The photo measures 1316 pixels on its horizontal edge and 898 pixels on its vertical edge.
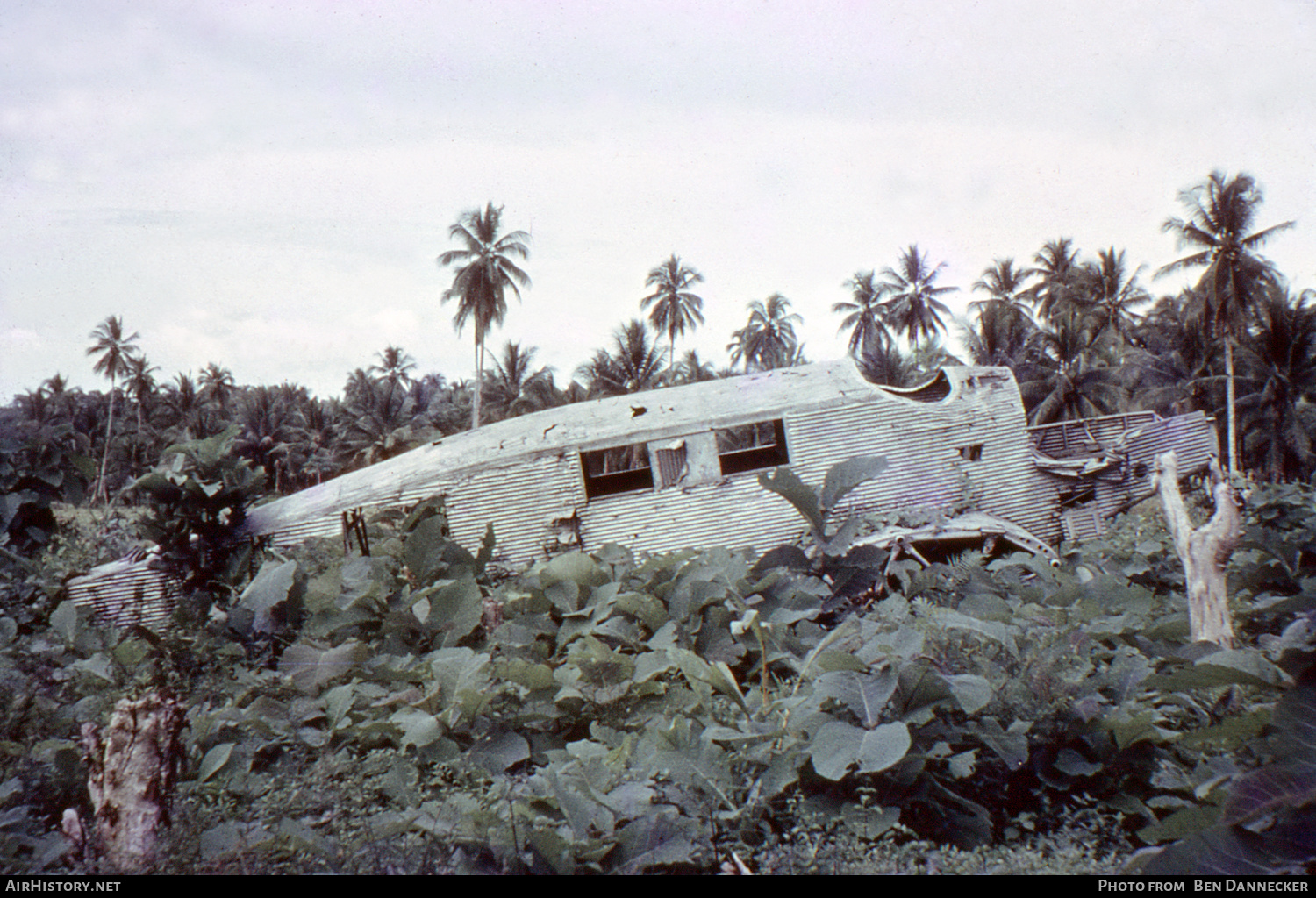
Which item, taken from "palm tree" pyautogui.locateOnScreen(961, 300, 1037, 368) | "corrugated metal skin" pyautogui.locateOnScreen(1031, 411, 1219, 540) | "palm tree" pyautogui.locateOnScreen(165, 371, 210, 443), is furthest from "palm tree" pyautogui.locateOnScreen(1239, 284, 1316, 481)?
"palm tree" pyautogui.locateOnScreen(165, 371, 210, 443)

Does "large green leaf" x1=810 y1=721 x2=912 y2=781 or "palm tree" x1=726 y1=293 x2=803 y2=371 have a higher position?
"palm tree" x1=726 y1=293 x2=803 y2=371

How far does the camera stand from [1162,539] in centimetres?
930

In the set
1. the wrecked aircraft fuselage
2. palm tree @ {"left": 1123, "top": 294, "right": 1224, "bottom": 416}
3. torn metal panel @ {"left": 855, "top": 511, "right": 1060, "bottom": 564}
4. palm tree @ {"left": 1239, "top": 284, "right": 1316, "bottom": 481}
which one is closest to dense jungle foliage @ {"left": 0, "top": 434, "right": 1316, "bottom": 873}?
torn metal panel @ {"left": 855, "top": 511, "right": 1060, "bottom": 564}

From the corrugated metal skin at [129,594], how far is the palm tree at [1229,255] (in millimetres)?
33525

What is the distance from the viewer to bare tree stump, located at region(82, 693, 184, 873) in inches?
150

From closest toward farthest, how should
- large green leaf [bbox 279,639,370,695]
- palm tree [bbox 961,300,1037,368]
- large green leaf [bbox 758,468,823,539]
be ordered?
1. large green leaf [bbox 279,639,370,695]
2. large green leaf [bbox 758,468,823,539]
3. palm tree [bbox 961,300,1037,368]

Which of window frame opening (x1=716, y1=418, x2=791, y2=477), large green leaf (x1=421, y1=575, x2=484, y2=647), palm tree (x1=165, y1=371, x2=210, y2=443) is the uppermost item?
palm tree (x1=165, y1=371, x2=210, y2=443)

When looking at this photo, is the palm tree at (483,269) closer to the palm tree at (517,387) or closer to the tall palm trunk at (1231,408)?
the palm tree at (517,387)

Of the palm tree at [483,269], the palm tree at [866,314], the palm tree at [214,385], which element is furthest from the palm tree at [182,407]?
the palm tree at [866,314]

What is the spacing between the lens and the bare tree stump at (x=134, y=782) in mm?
3816

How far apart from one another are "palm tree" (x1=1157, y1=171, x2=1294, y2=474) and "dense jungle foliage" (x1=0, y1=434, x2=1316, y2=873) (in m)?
25.4

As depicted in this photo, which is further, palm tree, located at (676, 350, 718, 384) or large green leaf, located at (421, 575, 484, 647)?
palm tree, located at (676, 350, 718, 384)

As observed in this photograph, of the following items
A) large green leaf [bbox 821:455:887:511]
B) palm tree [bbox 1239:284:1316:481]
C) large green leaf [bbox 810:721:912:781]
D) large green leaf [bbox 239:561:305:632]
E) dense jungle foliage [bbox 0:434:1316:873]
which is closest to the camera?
dense jungle foliage [bbox 0:434:1316:873]

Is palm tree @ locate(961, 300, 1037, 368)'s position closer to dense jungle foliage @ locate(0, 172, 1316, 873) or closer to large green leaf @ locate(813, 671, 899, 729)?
dense jungle foliage @ locate(0, 172, 1316, 873)
